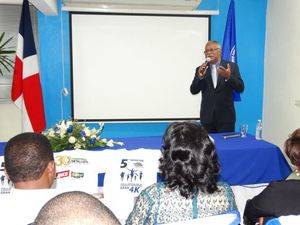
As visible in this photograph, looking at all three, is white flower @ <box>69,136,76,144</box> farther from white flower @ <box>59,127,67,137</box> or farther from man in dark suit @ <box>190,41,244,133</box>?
man in dark suit @ <box>190,41,244,133</box>

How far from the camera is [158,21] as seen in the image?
14.9 feet

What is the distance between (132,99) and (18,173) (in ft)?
10.8

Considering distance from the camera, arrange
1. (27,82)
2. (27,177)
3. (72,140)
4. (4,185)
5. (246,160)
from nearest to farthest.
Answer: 1. (27,177)
2. (4,185)
3. (72,140)
4. (246,160)
5. (27,82)

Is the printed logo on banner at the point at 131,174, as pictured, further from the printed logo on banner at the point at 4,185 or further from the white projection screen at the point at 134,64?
the white projection screen at the point at 134,64

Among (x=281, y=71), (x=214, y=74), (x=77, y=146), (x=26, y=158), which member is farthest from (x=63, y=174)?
(x=281, y=71)

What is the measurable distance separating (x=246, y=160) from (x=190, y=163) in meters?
1.46

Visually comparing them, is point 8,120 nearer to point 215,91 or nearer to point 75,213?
point 215,91

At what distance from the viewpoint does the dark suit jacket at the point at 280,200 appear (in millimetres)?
1464

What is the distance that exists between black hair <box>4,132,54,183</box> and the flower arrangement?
948 mm

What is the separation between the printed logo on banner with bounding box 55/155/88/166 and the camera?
227 centimetres

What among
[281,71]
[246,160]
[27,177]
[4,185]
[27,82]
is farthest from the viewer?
[281,71]

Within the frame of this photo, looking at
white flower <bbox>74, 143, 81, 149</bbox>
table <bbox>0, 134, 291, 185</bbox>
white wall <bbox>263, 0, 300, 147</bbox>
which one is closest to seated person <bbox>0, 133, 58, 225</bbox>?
white flower <bbox>74, 143, 81, 149</bbox>

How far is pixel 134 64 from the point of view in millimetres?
4633

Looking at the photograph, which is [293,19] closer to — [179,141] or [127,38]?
[127,38]
